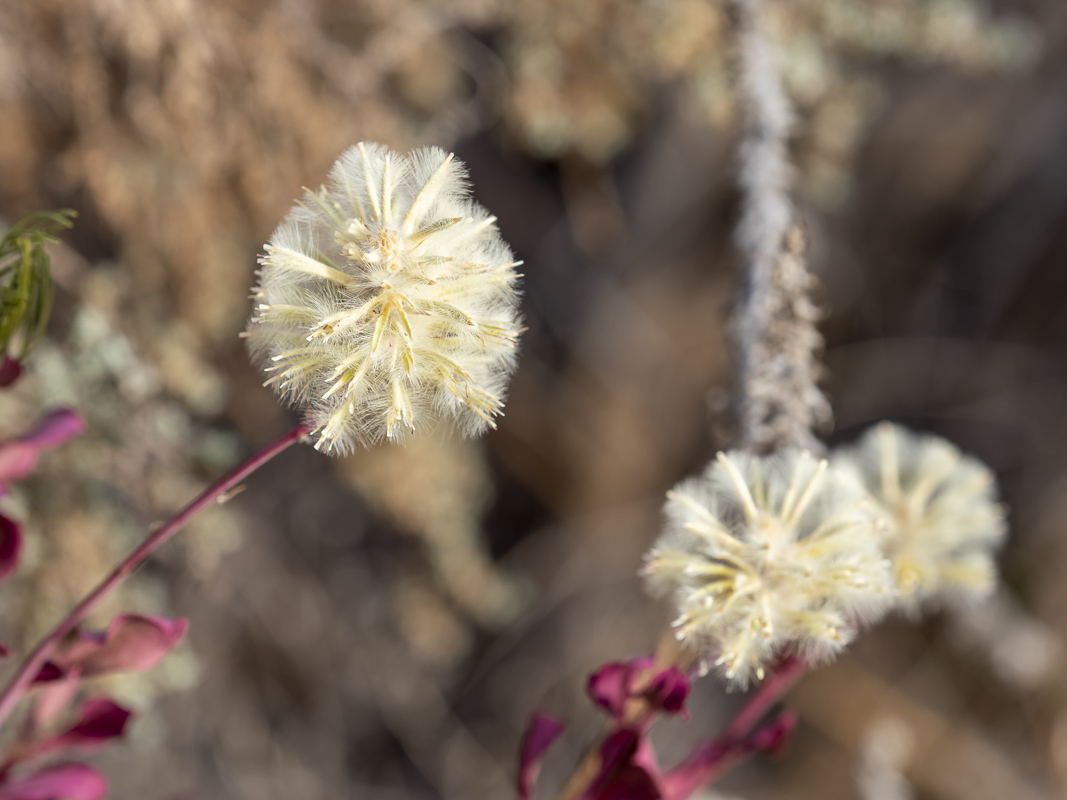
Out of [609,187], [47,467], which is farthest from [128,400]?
[609,187]

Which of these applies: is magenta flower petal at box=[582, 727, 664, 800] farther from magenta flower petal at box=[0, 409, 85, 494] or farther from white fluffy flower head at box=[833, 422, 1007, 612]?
magenta flower petal at box=[0, 409, 85, 494]

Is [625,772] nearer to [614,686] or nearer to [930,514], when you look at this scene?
[614,686]

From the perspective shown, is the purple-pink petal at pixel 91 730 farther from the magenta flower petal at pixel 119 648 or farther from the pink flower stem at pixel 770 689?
the pink flower stem at pixel 770 689

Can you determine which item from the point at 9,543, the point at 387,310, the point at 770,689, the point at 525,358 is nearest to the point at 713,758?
the point at 770,689

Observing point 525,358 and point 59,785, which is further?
point 525,358

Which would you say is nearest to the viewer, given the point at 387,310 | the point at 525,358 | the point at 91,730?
the point at 387,310

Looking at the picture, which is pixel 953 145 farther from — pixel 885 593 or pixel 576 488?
pixel 885 593
